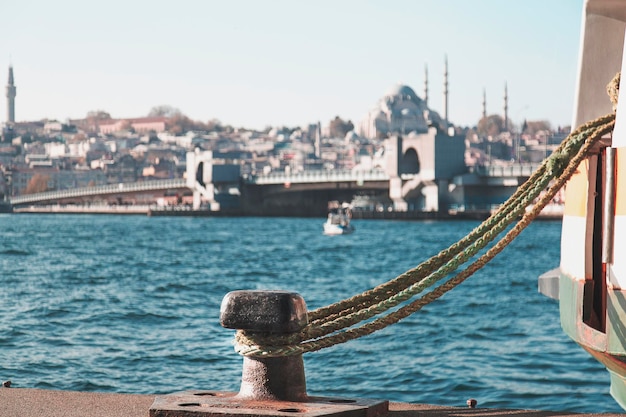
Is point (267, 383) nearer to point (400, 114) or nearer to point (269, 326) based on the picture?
point (269, 326)

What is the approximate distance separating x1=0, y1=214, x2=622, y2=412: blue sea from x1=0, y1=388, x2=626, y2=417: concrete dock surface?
3926 millimetres

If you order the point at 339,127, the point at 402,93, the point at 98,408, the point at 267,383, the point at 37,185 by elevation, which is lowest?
the point at 37,185

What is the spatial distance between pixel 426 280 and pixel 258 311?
1.88ft

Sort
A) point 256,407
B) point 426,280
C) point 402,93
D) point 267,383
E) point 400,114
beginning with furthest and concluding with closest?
point 402,93, point 400,114, point 426,280, point 267,383, point 256,407

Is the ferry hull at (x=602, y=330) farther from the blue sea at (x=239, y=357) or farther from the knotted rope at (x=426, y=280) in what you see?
the blue sea at (x=239, y=357)

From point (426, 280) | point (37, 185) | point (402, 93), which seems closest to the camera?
point (426, 280)

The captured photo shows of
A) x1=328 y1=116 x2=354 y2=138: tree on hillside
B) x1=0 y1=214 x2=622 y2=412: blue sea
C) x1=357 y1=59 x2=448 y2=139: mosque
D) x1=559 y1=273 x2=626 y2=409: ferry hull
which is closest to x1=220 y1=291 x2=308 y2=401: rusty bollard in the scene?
x1=559 y1=273 x2=626 y2=409: ferry hull

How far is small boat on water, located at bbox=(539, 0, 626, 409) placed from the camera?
144 inches

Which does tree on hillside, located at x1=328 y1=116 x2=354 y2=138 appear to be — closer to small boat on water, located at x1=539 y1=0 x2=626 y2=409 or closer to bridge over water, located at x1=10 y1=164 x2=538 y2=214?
bridge over water, located at x1=10 y1=164 x2=538 y2=214

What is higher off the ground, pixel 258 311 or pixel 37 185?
pixel 258 311

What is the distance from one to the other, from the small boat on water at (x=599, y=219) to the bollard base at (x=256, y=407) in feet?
2.42

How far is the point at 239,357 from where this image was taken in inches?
402

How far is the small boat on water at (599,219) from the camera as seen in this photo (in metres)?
3.65

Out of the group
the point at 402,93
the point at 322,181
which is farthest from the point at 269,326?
the point at 402,93
